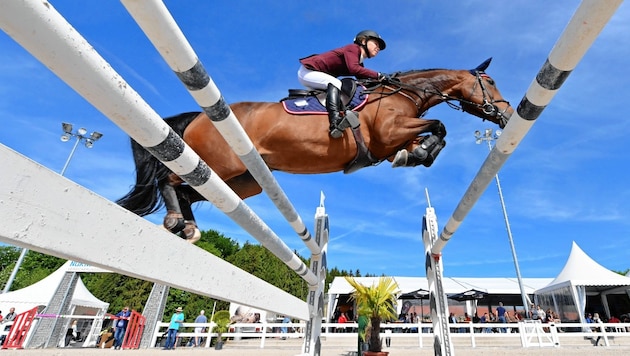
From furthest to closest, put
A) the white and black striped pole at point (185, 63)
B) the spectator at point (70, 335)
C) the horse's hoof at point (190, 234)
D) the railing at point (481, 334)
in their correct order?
1. the spectator at point (70, 335)
2. the railing at point (481, 334)
3. the horse's hoof at point (190, 234)
4. the white and black striped pole at point (185, 63)

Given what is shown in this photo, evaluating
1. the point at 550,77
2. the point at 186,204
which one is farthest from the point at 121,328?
the point at 550,77

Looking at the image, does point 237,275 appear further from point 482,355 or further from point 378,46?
point 482,355

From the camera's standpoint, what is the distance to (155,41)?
675 millimetres

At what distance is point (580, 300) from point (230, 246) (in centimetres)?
2638

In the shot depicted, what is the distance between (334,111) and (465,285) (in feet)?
46.2

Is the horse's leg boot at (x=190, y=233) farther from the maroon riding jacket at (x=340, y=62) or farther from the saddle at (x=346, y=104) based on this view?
the maroon riding jacket at (x=340, y=62)

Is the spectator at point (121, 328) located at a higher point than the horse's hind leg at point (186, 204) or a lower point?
lower

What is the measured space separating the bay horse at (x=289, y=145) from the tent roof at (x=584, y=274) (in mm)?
11083

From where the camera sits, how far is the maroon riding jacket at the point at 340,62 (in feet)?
7.02

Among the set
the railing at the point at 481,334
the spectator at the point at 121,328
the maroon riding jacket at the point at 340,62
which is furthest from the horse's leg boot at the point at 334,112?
the spectator at the point at 121,328

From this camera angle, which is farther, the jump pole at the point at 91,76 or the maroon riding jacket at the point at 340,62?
Result: the maroon riding jacket at the point at 340,62

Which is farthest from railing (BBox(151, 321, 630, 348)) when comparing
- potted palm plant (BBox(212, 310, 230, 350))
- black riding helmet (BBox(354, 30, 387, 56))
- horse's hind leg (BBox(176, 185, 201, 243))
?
black riding helmet (BBox(354, 30, 387, 56))

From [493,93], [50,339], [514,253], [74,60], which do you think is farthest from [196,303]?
[74,60]

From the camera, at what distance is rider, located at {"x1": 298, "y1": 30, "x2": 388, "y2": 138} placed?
2.12 meters
